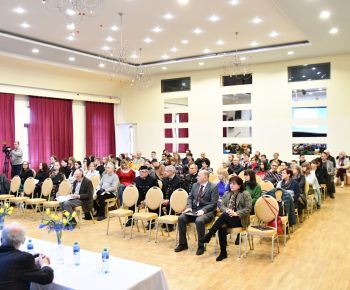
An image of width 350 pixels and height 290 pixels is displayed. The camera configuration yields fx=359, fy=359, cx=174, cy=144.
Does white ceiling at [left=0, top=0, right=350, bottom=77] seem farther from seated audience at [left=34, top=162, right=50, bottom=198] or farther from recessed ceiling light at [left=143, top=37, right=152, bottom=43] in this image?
seated audience at [left=34, top=162, right=50, bottom=198]

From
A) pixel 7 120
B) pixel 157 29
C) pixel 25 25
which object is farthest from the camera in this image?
pixel 7 120

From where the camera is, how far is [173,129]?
15.9 m

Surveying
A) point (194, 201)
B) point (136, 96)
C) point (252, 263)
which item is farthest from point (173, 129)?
point (252, 263)

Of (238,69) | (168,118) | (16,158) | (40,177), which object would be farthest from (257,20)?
(16,158)

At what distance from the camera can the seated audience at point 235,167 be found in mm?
9759

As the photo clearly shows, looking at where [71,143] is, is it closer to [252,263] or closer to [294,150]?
[294,150]

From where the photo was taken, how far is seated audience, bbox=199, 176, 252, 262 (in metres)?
5.20

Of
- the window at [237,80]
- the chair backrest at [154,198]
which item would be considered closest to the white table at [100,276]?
the chair backrest at [154,198]

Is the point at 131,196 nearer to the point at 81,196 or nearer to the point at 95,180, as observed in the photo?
the point at 81,196

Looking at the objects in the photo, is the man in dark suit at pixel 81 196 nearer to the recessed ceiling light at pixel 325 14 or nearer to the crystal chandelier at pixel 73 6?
the crystal chandelier at pixel 73 6

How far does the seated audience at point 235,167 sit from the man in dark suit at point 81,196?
13.0ft

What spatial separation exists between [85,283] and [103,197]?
5091 millimetres

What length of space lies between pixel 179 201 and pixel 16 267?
12.4ft

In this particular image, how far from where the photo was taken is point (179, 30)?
9.75 m
